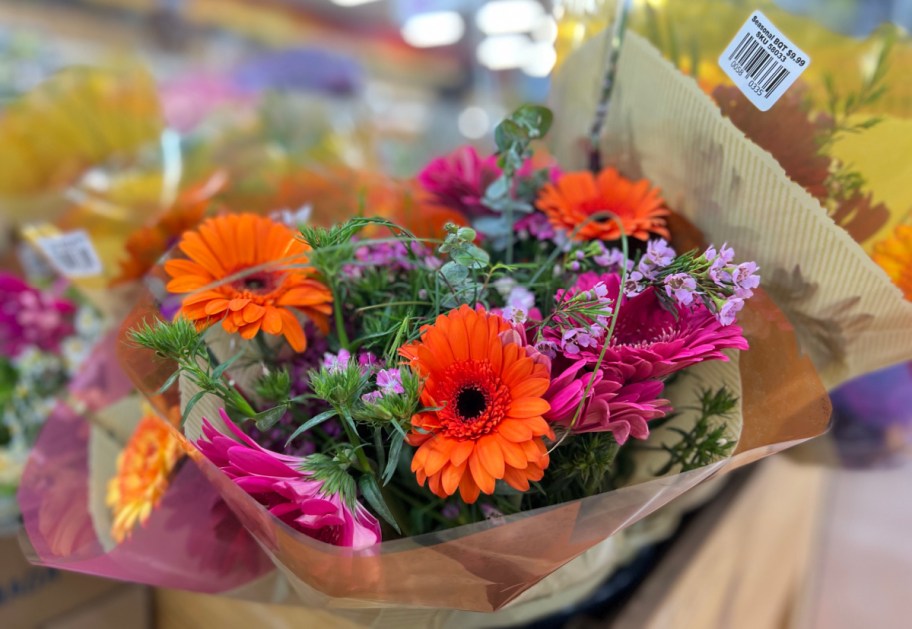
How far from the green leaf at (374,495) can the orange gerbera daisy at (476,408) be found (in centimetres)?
4

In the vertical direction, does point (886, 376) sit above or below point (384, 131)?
above

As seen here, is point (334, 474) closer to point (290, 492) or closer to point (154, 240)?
point (290, 492)

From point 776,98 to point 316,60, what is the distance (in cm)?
171

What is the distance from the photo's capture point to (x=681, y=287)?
316 millimetres

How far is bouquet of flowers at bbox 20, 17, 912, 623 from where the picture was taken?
0.30 m

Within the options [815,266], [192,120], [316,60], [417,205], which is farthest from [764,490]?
[316,60]

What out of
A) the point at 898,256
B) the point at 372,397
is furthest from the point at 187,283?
the point at 898,256

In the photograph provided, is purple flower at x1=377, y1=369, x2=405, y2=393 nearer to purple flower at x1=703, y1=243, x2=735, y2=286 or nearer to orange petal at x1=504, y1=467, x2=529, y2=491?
orange petal at x1=504, y1=467, x2=529, y2=491

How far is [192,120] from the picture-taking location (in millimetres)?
1526

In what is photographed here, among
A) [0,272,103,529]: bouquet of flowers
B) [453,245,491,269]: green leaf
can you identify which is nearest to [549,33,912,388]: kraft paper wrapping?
[453,245,491,269]: green leaf

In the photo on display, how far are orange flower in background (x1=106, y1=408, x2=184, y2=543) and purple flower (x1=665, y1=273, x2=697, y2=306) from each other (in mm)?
339

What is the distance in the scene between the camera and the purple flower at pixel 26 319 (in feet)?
2.37

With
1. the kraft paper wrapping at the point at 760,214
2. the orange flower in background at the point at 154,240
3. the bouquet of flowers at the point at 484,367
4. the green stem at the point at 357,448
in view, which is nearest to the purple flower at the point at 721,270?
the bouquet of flowers at the point at 484,367

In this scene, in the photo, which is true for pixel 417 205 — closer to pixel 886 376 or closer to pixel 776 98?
pixel 776 98
